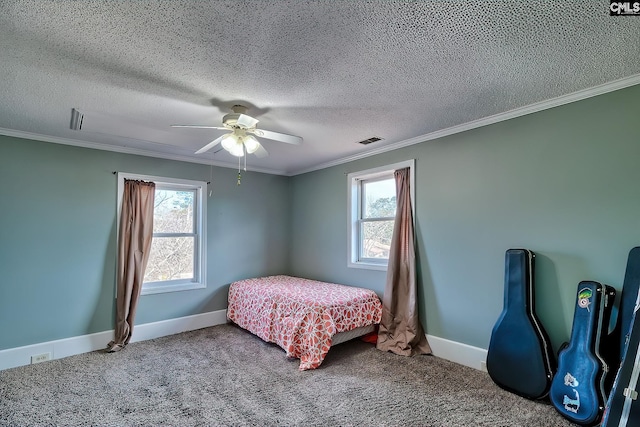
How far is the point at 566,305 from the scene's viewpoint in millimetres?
2432

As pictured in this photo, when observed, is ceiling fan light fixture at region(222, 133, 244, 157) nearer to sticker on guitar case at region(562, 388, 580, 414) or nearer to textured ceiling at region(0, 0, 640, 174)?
textured ceiling at region(0, 0, 640, 174)

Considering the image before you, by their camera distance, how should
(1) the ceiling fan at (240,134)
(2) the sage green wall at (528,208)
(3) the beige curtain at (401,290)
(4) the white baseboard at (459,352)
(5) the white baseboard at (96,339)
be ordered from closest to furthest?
(2) the sage green wall at (528,208) → (1) the ceiling fan at (240,134) → (4) the white baseboard at (459,352) → (5) the white baseboard at (96,339) → (3) the beige curtain at (401,290)

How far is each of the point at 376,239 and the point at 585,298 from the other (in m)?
2.20

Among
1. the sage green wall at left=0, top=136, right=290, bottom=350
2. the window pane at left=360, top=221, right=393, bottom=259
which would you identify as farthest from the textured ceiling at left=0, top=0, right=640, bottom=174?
the window pane at left=360, top=221, right=393, bottom=259

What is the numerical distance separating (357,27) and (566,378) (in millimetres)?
2671

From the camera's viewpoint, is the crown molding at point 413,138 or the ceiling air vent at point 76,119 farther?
the ceiling air vent at point 76,119

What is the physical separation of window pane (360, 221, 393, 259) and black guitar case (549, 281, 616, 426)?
6.48 feet

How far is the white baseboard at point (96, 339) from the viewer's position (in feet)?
10.0

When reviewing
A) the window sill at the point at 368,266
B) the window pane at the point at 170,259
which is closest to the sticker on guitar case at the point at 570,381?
the window sill at the point at 368,266

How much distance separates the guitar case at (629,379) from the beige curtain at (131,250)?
14.0 feet

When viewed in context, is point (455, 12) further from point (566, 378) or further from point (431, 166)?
point (566, 378)

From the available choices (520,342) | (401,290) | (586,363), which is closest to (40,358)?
(401,290)

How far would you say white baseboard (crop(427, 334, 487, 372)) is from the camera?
290 centimetres

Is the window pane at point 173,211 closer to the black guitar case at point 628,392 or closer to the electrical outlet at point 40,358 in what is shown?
the electrical outlet at point 40,358
